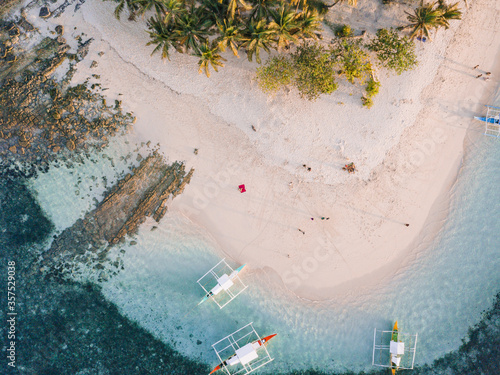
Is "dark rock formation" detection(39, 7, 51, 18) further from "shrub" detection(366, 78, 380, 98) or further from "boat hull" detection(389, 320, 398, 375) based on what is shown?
"boat hull" detection(389, 320, 398, 375)

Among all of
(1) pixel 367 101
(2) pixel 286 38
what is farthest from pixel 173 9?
(1) pixel 367 101

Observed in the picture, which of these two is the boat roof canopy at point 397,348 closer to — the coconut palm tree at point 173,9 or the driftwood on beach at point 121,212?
the driftwood on beach at point 121,212

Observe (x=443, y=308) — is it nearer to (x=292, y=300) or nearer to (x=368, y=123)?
(x=292, y=300)

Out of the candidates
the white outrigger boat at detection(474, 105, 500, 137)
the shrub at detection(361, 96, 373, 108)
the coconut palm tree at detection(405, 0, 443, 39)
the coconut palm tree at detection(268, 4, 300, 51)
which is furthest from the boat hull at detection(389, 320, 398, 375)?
the coconut palm tree at detection(268, 4, 300, 51)

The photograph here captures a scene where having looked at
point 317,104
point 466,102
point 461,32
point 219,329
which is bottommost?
point 219,329

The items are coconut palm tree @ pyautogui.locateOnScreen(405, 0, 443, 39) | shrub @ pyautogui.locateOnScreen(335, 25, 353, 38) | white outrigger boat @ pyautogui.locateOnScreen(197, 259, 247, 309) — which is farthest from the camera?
white outrigger boat @ pyautogui.locateOnScreen(197, 259, 247, 309)

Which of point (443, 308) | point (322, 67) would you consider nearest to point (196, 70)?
point (322, 67)
